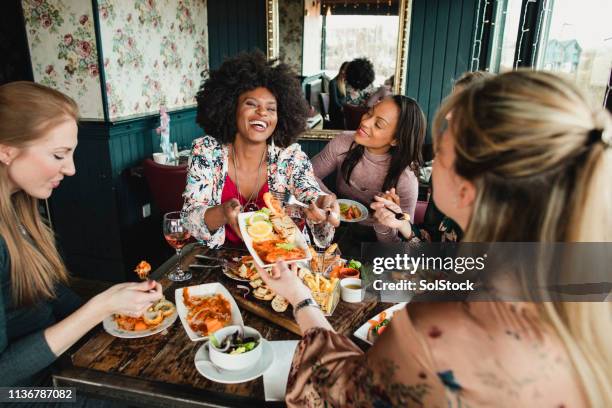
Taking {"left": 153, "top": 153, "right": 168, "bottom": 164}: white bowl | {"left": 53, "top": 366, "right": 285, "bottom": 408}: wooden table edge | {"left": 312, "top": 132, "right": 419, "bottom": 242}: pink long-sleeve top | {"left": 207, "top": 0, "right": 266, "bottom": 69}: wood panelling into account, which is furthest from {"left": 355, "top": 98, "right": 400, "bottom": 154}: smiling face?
{"left": 207, "top": 0, "right": 266, "bottom": 69}: wood panelling

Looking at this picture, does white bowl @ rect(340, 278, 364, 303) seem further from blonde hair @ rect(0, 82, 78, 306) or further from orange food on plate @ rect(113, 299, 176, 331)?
blonde hair @ rect(0, 82, 78, 306)

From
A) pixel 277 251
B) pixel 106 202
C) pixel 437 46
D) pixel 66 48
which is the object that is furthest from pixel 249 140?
pixel 437 46

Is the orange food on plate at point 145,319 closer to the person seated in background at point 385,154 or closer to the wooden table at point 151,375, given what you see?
the wooden table at point 151,375

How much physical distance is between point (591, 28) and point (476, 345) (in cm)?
196

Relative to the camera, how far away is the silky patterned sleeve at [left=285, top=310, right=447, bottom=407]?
715 millimetres

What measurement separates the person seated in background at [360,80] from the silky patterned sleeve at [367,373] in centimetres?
313

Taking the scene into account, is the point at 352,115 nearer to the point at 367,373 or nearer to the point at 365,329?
the point at 365,329

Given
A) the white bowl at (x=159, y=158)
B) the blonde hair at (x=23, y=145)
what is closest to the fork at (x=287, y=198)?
the blonde hair at (x=23, y=145)

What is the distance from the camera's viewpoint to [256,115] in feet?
6.80

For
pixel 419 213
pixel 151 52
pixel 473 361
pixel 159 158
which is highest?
pixel 151 52

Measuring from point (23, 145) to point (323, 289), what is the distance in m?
0.93

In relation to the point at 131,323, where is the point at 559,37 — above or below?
above

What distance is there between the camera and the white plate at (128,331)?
111 centimetres

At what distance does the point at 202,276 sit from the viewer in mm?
1464
